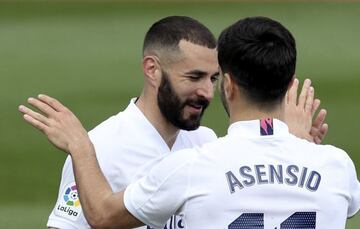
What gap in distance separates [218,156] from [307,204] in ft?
0.62

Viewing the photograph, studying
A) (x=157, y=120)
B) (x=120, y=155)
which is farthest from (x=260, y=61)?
(x=157, y=120)

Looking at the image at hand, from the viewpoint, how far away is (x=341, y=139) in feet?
14.6

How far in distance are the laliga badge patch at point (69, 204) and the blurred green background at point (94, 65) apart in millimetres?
1418

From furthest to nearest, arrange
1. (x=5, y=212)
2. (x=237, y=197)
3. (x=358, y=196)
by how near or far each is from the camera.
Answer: (x=5, y=212) < (x=358, y=196) < (x=237, y=197)

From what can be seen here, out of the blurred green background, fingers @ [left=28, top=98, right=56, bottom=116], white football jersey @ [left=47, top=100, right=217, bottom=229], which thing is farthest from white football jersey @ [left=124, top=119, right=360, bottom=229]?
the blurred green background

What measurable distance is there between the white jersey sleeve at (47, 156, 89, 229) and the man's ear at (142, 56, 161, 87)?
35cm

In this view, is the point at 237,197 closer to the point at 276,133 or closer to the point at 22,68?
the point at 276,133

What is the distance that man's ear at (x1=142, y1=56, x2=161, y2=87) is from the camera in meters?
3.14

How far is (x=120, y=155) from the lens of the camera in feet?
9.74

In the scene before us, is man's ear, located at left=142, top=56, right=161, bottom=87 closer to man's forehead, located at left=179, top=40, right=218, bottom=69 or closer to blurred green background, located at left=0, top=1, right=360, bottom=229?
man's forehead, located at left=179, top=40, right=218, bottom=69

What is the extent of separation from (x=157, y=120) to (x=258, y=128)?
899 mm

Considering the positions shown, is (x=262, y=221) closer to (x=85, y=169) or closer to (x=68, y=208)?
(x=85, y=169)

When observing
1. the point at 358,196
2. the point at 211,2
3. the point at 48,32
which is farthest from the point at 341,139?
the point at 358,196

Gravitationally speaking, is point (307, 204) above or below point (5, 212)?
above
